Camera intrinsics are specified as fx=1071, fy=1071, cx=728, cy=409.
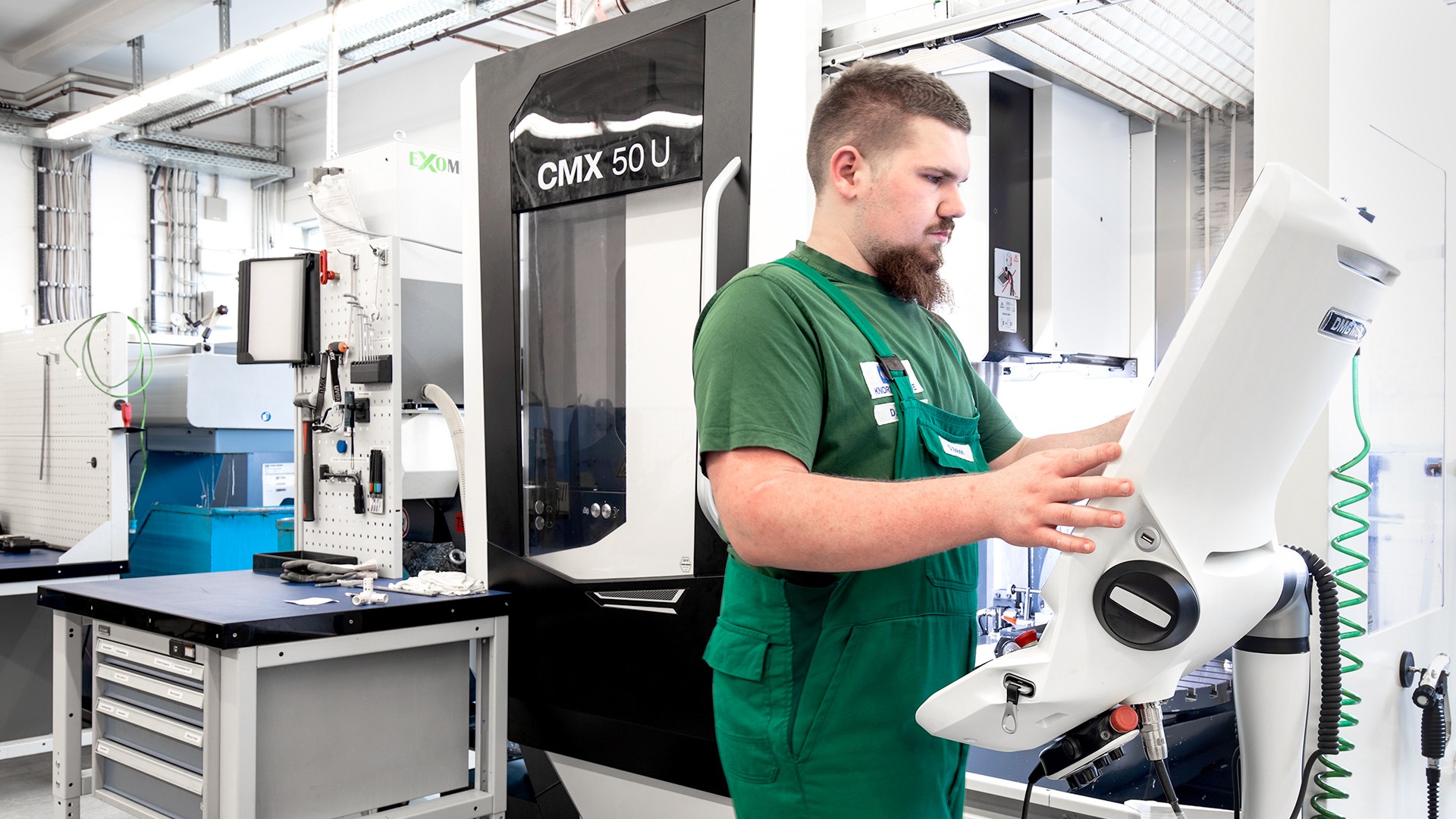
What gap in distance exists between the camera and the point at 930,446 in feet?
4.44

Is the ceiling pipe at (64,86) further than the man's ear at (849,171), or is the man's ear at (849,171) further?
the ceiling pipe at (64,86)

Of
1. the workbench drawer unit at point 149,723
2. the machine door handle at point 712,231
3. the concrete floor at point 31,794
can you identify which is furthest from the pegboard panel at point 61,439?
the machine door handle at point 712,231

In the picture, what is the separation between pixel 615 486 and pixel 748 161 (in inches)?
33.6

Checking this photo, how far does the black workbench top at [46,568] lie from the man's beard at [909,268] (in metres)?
3.86

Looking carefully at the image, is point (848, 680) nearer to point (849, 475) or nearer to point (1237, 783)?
point (849, 475)

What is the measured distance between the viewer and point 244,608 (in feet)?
8.45

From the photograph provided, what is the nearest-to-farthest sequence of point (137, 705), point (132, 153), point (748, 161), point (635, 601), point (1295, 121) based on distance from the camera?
point (1295, 121) < point (748, 161) < point (635, 601) < point (137, 705) < point (132, 153)

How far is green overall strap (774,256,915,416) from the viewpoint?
4.43 ft

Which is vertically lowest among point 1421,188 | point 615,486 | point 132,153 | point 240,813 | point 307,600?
point 240,813

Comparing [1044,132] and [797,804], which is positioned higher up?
[1044,132]

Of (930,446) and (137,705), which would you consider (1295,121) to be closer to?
(930,446)

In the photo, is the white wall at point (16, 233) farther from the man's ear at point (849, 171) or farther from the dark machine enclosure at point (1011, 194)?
the man's ear at point (849, 171)

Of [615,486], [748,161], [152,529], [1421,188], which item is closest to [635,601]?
[615,486]

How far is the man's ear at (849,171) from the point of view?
1396 mm
